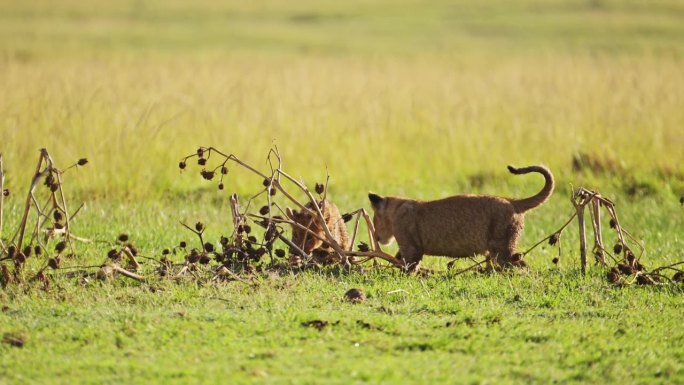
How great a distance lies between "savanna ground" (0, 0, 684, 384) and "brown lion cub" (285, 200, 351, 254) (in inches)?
18.7

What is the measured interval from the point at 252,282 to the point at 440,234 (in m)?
1.24

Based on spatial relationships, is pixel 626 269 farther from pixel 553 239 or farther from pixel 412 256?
pixel 412 256

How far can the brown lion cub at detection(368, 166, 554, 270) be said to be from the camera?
7020 millimetres

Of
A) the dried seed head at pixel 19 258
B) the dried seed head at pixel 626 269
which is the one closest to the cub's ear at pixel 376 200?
the dried seed head at pixel 626 269

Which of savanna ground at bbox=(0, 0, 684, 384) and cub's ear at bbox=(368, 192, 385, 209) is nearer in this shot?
savanna ground at bbox=(0, 0, 684, 384)

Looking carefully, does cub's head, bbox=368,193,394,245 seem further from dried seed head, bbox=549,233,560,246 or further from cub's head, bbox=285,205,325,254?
dried seed head, bbox=549,233,560,246

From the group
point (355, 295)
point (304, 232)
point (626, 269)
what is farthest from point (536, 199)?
point (304, 232)

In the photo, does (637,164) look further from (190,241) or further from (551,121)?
(190,241)

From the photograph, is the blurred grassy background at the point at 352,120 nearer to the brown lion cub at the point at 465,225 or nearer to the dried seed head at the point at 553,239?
the brown lion cub at the point at 465,225

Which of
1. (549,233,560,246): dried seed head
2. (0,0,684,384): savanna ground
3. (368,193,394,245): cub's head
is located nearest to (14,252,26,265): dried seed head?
(0,0,684,384): savanna ground

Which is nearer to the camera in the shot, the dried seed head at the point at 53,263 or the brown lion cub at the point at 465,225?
the dried seed head at the point at 53,263

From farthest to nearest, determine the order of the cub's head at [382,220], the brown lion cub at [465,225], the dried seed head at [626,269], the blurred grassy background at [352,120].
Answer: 1. the blurred grassy background at [352,120]
2. the cub's head at [382,220]
3. the brown lion cub at [465,225]
4. the dried seed head at [626,269]

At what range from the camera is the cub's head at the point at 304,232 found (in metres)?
7.66

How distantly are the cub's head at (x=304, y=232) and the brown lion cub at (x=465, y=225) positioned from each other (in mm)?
618
